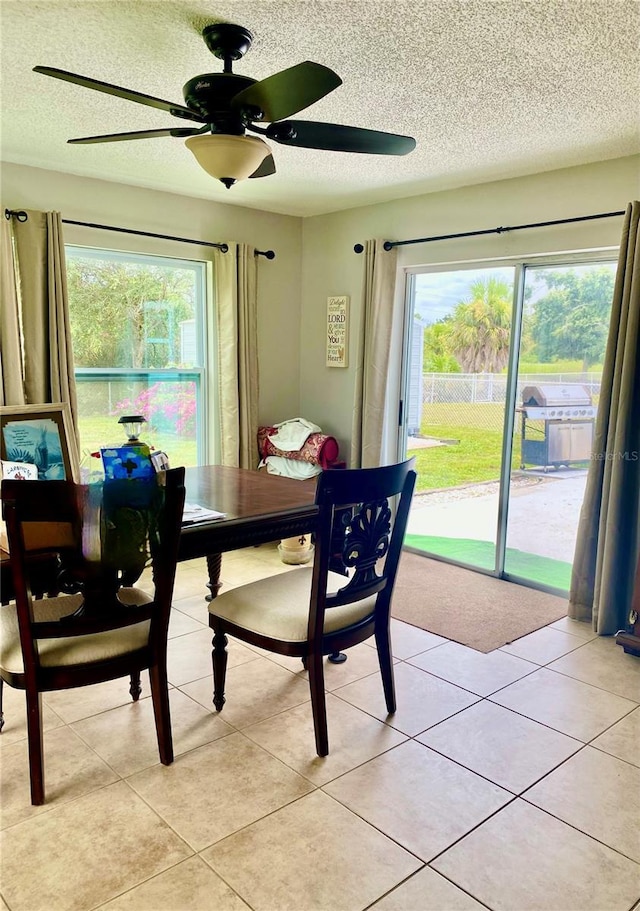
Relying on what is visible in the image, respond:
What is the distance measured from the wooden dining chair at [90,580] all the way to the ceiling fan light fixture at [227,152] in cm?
104

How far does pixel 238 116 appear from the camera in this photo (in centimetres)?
205

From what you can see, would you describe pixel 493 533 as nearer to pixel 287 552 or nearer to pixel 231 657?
pixel 287 552

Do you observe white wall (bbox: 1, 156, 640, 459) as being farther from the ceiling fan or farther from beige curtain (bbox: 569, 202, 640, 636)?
the ceiling fan

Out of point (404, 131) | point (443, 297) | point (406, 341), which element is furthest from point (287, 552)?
point (404, 131)

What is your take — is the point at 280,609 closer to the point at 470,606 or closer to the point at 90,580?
the point at 90,580

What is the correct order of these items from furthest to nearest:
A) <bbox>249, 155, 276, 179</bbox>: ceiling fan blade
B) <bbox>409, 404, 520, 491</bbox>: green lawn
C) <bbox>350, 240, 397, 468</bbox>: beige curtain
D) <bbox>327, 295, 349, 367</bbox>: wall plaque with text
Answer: <bbox>327, 295, 349, 367</bbox>: wall plaque with text → <bbox>350, 240, 397, 468</bbox>: beige curtain → <bbox>409, 404, 520, 491</bbox>: green lawn → <bbox>249, 155, 276, 179</bbox>: ceiling fan blade

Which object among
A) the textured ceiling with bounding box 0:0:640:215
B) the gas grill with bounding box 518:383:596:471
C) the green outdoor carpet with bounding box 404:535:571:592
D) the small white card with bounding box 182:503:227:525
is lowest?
the green outdoor carpet with bounding box 404:535:571:592

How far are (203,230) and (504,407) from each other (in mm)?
2388

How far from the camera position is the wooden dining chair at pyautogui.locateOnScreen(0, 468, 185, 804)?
180 cm

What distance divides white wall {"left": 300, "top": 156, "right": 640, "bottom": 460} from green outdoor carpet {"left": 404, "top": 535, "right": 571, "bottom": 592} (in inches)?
36.3

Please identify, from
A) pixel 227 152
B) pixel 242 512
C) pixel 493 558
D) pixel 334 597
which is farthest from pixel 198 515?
pixel 493 558

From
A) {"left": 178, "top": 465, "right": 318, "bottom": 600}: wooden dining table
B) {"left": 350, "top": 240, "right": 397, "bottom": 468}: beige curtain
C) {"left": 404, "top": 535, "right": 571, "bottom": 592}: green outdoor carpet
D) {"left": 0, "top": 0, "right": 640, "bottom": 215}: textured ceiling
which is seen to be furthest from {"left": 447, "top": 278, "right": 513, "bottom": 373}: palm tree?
{"left": 178, "top": 465, "right": 318, "bottom": 600}: wooden dining table

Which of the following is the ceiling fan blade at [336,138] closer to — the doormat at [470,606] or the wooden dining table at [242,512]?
the wooden dining table at [242,512]

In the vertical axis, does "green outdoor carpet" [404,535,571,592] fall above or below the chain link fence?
below
